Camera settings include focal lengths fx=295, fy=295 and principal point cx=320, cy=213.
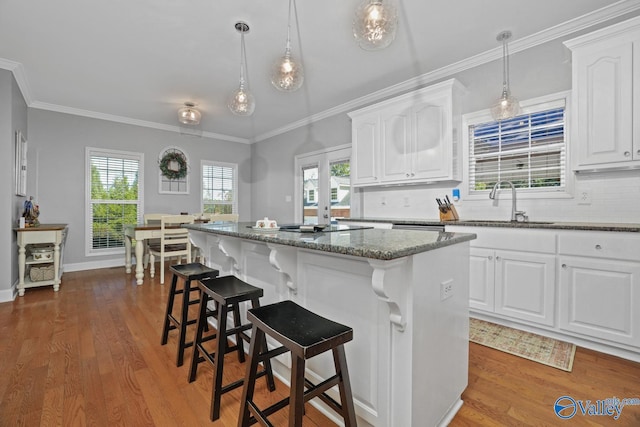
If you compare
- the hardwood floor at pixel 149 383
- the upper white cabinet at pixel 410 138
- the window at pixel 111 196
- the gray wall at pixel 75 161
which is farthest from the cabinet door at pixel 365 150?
the window at pixel 111 196

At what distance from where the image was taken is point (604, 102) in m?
2.26

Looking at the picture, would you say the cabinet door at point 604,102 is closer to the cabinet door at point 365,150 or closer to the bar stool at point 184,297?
the cabinet door at point 365,150

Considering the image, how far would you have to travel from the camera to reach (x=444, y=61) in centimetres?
322

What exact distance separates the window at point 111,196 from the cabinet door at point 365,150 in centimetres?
397

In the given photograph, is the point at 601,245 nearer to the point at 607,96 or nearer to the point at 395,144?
the point at 607,96

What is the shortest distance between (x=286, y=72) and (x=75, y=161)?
4.53 meters

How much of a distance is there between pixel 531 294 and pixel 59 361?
3535 millimetres

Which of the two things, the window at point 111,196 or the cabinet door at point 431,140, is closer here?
the cabinet door at point 431,140

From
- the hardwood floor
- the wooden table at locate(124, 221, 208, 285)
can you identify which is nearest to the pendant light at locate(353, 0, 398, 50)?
the hardwood floor

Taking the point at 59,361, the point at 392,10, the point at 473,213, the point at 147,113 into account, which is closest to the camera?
the point at 392,10

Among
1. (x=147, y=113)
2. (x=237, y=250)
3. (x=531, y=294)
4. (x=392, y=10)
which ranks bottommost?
(x=531, y=294)

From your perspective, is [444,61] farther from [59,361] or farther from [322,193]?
[59,361]

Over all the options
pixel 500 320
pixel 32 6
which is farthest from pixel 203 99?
pixel 500 320

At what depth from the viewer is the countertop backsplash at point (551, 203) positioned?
2.37 m
